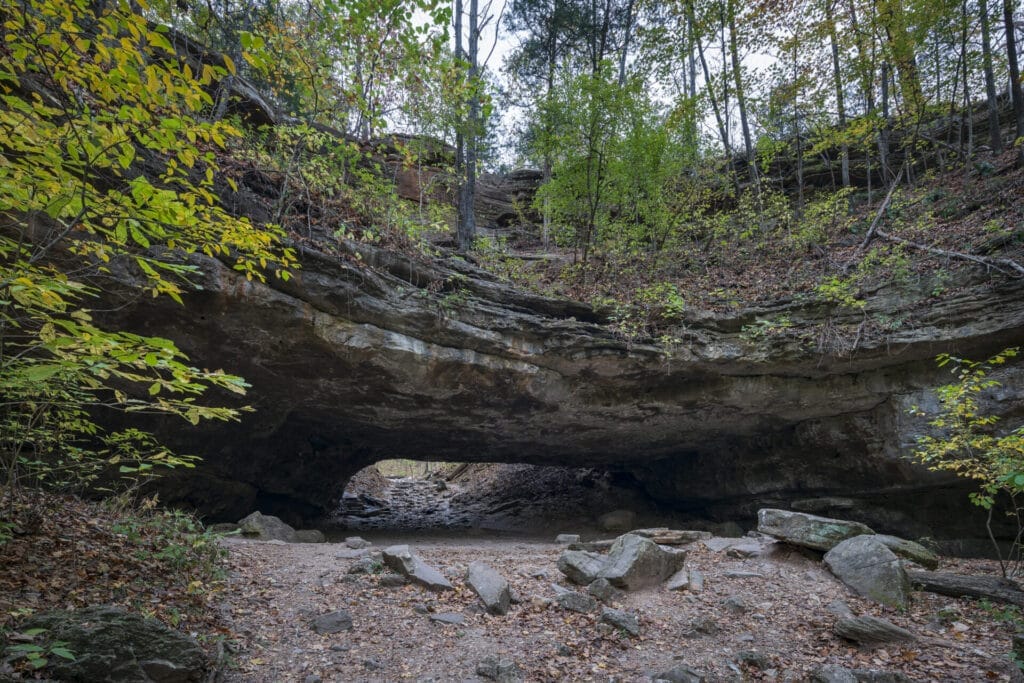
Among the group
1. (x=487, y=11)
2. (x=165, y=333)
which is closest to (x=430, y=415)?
(x=165, y=333)

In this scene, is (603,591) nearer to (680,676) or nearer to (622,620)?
(622,620)

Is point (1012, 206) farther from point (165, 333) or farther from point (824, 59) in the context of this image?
point (165, 333)

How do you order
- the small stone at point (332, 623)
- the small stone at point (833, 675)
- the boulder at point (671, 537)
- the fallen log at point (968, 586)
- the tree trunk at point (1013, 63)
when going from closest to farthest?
the small stone at point (833, 675), the small stone at point (332, 623), the fallen log at point (968, 586), the boulder at point (671, 537), the tree trunk at point (1013, 63)

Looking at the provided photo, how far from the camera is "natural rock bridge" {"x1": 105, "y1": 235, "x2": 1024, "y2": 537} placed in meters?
7.09

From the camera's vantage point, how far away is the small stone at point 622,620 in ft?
14.7

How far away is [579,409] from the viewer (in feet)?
31.7

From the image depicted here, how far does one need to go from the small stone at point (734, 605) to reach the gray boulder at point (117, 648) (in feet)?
16.3

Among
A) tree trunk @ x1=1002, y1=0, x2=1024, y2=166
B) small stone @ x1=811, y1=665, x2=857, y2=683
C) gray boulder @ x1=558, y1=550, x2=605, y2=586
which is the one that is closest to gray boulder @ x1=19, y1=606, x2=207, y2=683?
gray boulder @ x1=558, y1=550, x2=605, y2=586

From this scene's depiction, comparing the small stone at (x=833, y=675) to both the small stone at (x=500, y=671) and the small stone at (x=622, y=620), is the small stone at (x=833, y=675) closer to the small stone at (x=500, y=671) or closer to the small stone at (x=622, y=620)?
the small stone at (x=622, y=620)

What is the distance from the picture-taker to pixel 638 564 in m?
5.49

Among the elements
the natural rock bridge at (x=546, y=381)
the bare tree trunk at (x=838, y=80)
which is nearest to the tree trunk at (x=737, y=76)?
the bare tree trunk at (x=838, y=80)

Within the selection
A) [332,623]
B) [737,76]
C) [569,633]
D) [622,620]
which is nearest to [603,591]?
[622,620]

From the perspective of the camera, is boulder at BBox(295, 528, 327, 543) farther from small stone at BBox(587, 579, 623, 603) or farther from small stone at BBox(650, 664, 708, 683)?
small stone at BBox(650, 664, 708, 683)

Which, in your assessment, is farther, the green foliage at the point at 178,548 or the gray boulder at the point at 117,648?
the green foliage at the point at 178,548
